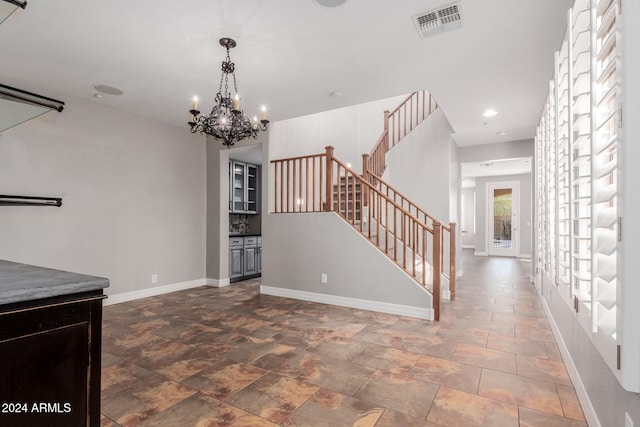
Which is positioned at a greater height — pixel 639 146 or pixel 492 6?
pixel 492 6

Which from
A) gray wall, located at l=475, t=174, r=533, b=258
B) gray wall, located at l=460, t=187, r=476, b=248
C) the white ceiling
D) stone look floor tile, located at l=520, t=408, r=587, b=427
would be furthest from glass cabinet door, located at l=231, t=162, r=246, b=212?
gray wall, located at l=460, t=187, r=476, b=248

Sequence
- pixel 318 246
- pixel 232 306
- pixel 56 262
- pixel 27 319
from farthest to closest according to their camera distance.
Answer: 1. pixel 318 246
2. pixel 232 306
3. pixel 56 262
4. pixel 27 319

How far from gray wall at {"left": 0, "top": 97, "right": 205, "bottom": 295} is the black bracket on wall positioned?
0.29 feet

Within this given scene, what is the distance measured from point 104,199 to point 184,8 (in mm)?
3230

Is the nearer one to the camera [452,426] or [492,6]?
[452,426]

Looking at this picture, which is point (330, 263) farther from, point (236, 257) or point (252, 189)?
point (252, 189)

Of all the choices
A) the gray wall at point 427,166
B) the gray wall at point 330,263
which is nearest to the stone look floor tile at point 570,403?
the gray wall at point 330,263

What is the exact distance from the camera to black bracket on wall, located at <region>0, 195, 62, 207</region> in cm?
362

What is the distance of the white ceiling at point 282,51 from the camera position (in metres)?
2.52

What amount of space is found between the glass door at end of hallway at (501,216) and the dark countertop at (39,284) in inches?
478

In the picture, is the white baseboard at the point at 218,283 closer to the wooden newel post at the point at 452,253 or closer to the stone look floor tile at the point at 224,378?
the stone look floor tile at the point at 224,378

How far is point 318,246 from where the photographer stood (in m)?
4.80

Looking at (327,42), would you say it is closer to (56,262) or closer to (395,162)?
(395,162)

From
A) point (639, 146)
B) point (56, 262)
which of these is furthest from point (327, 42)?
point (56, 262)
